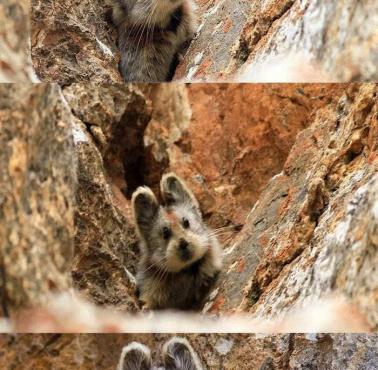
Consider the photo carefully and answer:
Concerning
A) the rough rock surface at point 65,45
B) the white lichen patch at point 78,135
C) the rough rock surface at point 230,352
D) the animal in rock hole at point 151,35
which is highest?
the rough rock surface at point 65,45

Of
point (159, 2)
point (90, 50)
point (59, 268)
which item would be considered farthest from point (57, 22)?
point (59, 268)

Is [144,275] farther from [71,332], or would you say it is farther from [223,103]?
[223,103]

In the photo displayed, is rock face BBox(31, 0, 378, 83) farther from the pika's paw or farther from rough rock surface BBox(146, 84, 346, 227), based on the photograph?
the pika's paw

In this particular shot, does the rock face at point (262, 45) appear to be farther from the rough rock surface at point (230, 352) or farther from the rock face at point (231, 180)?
the rough rock surface at point (230, 352)

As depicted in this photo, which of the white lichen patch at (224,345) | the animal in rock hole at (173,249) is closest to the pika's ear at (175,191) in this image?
the animal in rock hole at (173,249)

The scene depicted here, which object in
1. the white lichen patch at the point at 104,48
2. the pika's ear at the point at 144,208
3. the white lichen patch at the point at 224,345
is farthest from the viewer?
the white lichen patch at the point at 104,48

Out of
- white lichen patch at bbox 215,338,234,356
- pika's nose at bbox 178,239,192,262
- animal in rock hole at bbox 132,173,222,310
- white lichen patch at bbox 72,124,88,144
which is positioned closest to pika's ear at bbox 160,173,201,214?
animal in rock hole at bbox 132,173,222,310

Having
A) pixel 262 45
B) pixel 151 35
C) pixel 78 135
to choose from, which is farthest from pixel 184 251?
pixel 151 35

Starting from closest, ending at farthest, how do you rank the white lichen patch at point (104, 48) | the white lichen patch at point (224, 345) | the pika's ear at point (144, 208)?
1. the pika's ear at point (144, 208)
2. the white lichen patch at point (224, 345)
3. the white lichen patch at point (104, 48)
